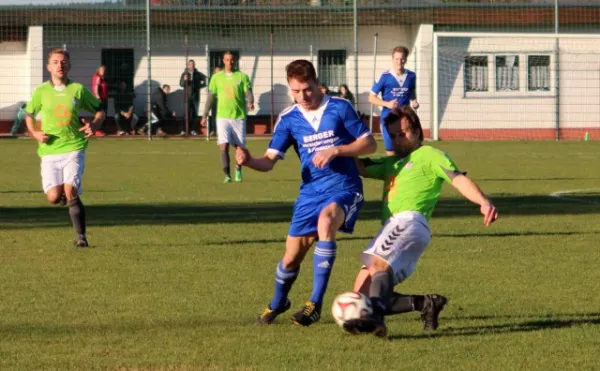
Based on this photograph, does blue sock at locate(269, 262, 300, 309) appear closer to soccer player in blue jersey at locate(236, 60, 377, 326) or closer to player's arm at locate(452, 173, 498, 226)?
soccer player in blue jersey at locate(236, 60, 377, 326)

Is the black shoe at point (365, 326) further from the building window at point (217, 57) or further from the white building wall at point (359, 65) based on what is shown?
the building window at point (217, 57)

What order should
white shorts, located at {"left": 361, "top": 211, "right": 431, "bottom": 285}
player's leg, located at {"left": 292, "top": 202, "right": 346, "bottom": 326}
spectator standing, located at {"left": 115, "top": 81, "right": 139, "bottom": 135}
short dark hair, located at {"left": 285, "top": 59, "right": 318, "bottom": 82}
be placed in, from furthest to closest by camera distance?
spectator standing, located at {"left": 115, "top": 81, "right": 139, "bottom": 135}
player's leg, located at {"left": 292, "top": 202, "right": 346, "bottom": 326}
short dark hair, located at {"left": 285, "top": 59, "right": 318, "bottom": 82}
white shorts, located at {"left": 361, "top": 211, "right": 431, "bottom": 285}

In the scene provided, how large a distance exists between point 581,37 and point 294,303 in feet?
90.1

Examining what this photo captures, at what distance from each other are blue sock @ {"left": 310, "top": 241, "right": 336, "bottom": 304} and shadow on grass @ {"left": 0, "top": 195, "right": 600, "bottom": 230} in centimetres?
633

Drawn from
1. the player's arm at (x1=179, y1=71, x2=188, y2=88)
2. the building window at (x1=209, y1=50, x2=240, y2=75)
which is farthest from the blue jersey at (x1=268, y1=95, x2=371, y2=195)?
the building window at (x1=209, y1=50, x2=240, y2=75)

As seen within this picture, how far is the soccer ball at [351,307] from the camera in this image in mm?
6775

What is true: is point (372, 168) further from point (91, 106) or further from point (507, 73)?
point (507, 73)

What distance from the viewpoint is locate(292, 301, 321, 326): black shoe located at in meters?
7.59

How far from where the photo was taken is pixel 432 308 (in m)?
7.29

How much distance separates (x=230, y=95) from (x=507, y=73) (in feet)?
57.3

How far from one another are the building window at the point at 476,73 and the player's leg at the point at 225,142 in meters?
17.0

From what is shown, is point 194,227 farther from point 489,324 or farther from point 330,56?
point 330,56

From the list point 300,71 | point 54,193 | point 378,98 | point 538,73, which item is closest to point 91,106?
point 54,193

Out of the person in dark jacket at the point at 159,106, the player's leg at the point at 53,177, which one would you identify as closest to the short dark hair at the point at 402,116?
the player's leg at the point at 53,177
